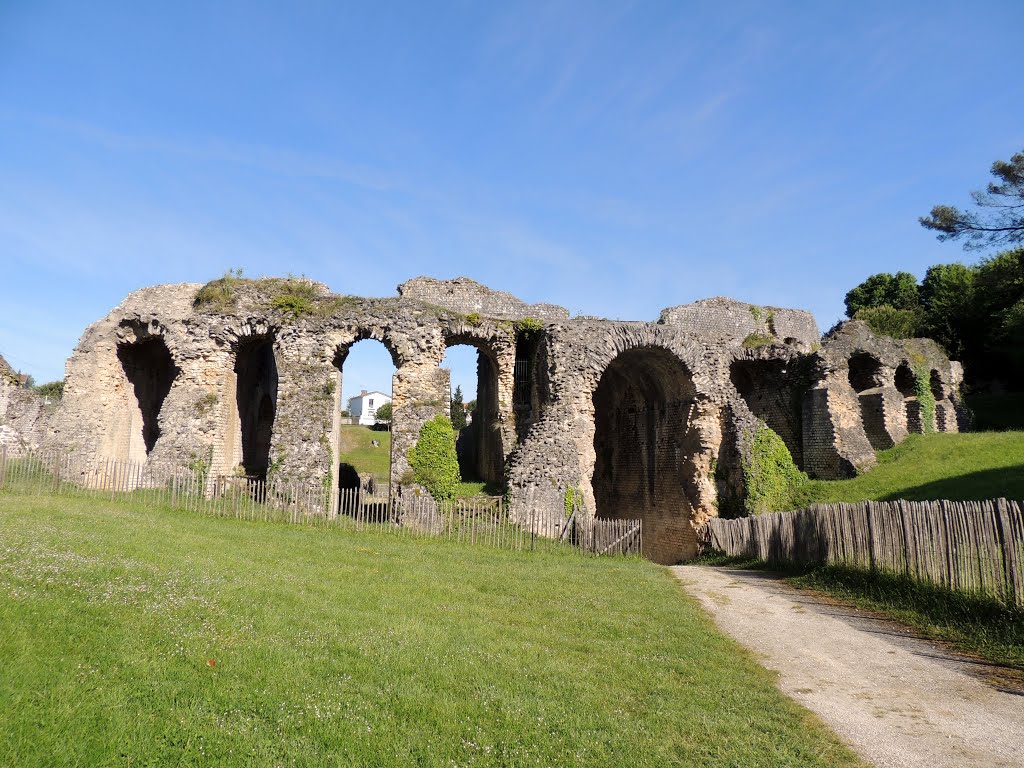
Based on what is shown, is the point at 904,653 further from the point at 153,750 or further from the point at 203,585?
the point at 203,585

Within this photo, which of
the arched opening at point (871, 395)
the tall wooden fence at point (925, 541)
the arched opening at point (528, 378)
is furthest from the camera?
the arched opening at point (871, 395)

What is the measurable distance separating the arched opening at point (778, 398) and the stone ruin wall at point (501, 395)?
0.08m

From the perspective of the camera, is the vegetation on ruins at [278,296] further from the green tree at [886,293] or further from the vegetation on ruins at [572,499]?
the green tree at [886,293]

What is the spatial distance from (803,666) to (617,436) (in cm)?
1986

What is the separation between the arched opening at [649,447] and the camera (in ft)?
74.1

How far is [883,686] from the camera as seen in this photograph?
6797 millimetres

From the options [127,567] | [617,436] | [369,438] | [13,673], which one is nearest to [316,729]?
[13,673]

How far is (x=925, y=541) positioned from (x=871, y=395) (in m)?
18.6

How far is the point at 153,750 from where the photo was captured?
4441mm

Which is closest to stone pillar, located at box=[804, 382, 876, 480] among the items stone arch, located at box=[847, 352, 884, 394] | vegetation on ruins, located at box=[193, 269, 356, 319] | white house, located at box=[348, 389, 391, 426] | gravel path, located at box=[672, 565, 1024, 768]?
stone arch, located at box=[847, 352, 884, 394]

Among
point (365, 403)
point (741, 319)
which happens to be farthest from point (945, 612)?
point (365, 403)

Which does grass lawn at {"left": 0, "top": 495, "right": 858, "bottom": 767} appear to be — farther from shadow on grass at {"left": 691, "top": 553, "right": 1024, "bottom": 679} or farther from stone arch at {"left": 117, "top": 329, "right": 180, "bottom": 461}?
stone arch at {"left": 117, "top": 329, "right": 180, "bottom": 461}

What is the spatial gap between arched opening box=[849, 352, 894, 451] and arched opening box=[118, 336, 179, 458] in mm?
26446

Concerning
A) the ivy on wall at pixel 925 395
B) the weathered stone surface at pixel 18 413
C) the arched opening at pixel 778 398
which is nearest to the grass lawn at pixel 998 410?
the ivy on wall at pixel 925 395
